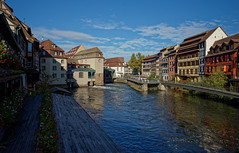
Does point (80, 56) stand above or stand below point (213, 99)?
above

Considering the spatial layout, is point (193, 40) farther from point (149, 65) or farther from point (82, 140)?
point (82, 140)

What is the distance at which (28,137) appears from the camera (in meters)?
→ 8.50

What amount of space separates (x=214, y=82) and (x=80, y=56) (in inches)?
2389

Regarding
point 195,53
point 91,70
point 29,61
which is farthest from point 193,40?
point 29,61

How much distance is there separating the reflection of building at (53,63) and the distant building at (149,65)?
51.0m

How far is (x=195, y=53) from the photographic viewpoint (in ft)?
172

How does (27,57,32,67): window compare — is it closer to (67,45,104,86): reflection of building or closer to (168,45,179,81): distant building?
(67,45,104,86): reflection of building

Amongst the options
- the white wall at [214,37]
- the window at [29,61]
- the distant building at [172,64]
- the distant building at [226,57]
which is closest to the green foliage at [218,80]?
the distant building at [226,57]

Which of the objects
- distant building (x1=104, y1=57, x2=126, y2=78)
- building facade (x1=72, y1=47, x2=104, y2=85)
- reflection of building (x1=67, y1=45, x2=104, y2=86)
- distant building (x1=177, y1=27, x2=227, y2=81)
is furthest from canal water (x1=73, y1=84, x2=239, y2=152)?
distant building (x1=104, y1=57, x2=126, y2=78)

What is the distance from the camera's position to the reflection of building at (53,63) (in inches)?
2052

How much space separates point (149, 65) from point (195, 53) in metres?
45.0

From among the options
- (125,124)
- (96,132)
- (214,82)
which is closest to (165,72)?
(214,82)

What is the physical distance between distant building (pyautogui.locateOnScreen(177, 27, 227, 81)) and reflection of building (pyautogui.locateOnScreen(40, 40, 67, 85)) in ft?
136

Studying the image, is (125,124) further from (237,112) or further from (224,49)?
(224,49)
